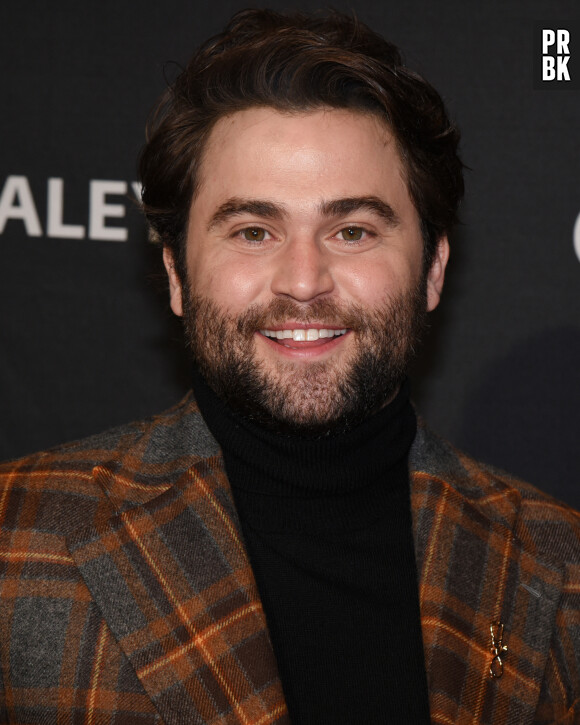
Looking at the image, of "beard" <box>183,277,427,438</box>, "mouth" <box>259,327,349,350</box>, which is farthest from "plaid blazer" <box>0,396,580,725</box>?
"mouth" <box>259,327,349,350</box>

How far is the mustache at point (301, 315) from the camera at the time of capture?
5.19 ft

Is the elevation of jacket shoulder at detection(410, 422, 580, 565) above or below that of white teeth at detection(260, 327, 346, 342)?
below

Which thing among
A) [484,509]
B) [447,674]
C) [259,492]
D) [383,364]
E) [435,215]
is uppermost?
[435,215]

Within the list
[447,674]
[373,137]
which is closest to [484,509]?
[447,674]

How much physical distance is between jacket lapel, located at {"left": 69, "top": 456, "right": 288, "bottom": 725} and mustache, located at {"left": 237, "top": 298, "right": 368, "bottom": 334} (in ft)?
1.15

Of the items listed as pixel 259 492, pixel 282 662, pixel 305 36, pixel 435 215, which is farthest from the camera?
pixel 435 215

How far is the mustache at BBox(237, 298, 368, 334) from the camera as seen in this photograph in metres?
1.58

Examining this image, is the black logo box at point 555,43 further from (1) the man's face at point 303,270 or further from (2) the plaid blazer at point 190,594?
(2) the plaid blazer at point 190,594

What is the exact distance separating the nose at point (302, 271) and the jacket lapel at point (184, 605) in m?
0.42

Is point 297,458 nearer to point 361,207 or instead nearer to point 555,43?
point 361,207

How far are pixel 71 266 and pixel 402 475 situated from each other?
1061 millimetres

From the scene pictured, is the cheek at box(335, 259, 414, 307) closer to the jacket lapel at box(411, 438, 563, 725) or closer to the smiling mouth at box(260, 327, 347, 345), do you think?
the smiling mouth at box(260, 327, 347, 345)

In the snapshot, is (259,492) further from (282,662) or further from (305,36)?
(305,36)

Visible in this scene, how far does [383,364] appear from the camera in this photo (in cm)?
168
